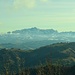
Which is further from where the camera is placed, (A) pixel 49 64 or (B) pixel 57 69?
(B) pixel 57 69

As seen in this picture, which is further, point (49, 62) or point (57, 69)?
point (57, 69)

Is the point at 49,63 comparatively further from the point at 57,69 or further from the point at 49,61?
the point at 57,69

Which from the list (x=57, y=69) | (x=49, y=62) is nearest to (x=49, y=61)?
(x=49, y=62)

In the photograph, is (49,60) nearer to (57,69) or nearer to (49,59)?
(49,59)

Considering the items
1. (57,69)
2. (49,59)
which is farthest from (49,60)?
(57,69)

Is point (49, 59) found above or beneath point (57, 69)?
above

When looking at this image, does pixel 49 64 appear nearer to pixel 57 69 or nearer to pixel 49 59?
pixel 49 59

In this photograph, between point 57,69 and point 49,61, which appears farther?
point 57,69
